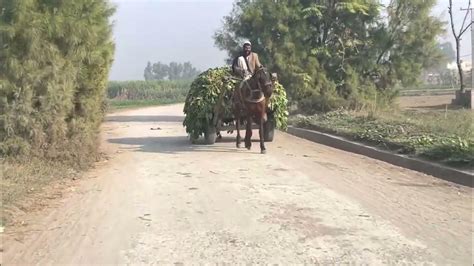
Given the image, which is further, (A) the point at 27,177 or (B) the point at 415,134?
(B) the point at 415,134

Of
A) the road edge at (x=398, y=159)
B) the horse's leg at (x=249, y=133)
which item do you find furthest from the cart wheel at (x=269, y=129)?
the road edge at (x=398, y=159)

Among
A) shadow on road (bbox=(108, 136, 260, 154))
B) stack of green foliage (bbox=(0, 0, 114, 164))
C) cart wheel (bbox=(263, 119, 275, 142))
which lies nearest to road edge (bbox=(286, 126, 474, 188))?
cart wheel (bbox=(263, 119, 275, 142))

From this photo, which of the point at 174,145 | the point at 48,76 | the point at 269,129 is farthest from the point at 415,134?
the point at 48,76

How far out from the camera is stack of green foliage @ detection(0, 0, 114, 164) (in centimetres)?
982

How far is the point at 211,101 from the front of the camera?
14.8m

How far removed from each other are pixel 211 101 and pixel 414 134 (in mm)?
4992

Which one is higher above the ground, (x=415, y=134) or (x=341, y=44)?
(x=341, y=44)

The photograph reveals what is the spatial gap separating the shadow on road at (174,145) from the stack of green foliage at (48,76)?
2997 mm

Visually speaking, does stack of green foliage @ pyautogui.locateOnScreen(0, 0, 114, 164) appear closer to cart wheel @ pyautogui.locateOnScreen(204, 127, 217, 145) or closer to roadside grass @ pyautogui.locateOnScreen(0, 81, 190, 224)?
roadside grass @ pyautogui.locateOnScreen(0, 81, 190, 224)

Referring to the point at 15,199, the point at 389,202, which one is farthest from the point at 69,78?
the point at 389,202

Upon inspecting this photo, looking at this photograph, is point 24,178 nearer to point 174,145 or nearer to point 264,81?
point 264,81

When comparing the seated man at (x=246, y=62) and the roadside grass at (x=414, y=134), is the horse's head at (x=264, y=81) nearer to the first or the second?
the seated man at (x=246, y=62)

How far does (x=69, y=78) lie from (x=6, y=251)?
5.19 metres

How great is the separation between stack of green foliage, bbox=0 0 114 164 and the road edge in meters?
6.10
